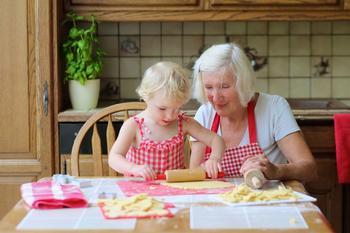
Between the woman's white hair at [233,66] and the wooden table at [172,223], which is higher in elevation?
the woman's white hair at [233,66]

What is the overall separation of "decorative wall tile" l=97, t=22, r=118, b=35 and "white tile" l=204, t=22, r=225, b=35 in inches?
18.3

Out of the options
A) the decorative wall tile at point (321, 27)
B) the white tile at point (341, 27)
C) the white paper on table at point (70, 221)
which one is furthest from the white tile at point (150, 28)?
the white paper on table at point (70, 221)

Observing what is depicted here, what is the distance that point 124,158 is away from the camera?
1968 mm

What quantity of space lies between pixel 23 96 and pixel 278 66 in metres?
1.30

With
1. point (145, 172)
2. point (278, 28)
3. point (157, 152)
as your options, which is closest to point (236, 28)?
point (278, 28)

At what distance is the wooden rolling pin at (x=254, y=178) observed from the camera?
1.76 metres

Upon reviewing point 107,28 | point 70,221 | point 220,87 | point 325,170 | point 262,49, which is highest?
point 107,28

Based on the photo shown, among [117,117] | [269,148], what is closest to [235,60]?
[269,148]

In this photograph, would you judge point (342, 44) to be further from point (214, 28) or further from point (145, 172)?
point (145, 172)

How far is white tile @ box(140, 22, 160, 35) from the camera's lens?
350 centimetres

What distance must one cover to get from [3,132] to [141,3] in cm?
87

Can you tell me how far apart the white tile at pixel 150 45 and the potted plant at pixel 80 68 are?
384 millimetres

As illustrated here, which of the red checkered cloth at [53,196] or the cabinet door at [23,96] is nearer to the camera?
the red checkered cloth at [53,196]

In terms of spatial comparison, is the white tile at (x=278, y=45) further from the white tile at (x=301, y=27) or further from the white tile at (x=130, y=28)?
the white tile at (x=130, y=28)
